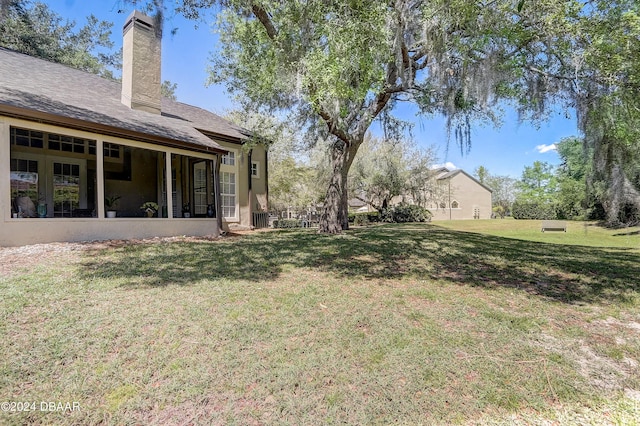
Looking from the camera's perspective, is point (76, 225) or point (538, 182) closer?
point (76, 225)

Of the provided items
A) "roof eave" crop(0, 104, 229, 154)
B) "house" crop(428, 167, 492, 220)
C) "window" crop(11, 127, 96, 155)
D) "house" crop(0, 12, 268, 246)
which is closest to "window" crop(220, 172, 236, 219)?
"house" crop(0, 12, 268, 246)

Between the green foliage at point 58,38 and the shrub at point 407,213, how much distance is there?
20263 mm

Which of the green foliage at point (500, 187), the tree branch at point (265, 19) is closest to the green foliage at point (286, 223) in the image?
the tree branch at point (265, 19)

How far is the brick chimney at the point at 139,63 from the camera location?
10359 mm

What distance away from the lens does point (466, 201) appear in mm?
36656

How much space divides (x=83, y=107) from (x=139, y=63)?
9.53ft

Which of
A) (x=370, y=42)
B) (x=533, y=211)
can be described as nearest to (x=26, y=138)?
(x=370, y=42)

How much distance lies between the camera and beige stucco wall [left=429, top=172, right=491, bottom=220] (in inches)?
1369

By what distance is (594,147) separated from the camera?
17.8 feet

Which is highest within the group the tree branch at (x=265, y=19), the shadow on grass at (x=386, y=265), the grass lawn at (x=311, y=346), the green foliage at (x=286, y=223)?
the tree branch at (x=265, y=19)

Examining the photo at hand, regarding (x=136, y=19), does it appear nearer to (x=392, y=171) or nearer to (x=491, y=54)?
(x=491, y=54)

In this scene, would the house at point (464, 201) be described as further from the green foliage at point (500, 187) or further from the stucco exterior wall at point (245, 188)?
the stucco exterior wall at point (245, 188)

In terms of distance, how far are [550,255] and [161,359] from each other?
786cm

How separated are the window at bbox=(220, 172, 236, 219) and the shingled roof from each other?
1495 millimetres
